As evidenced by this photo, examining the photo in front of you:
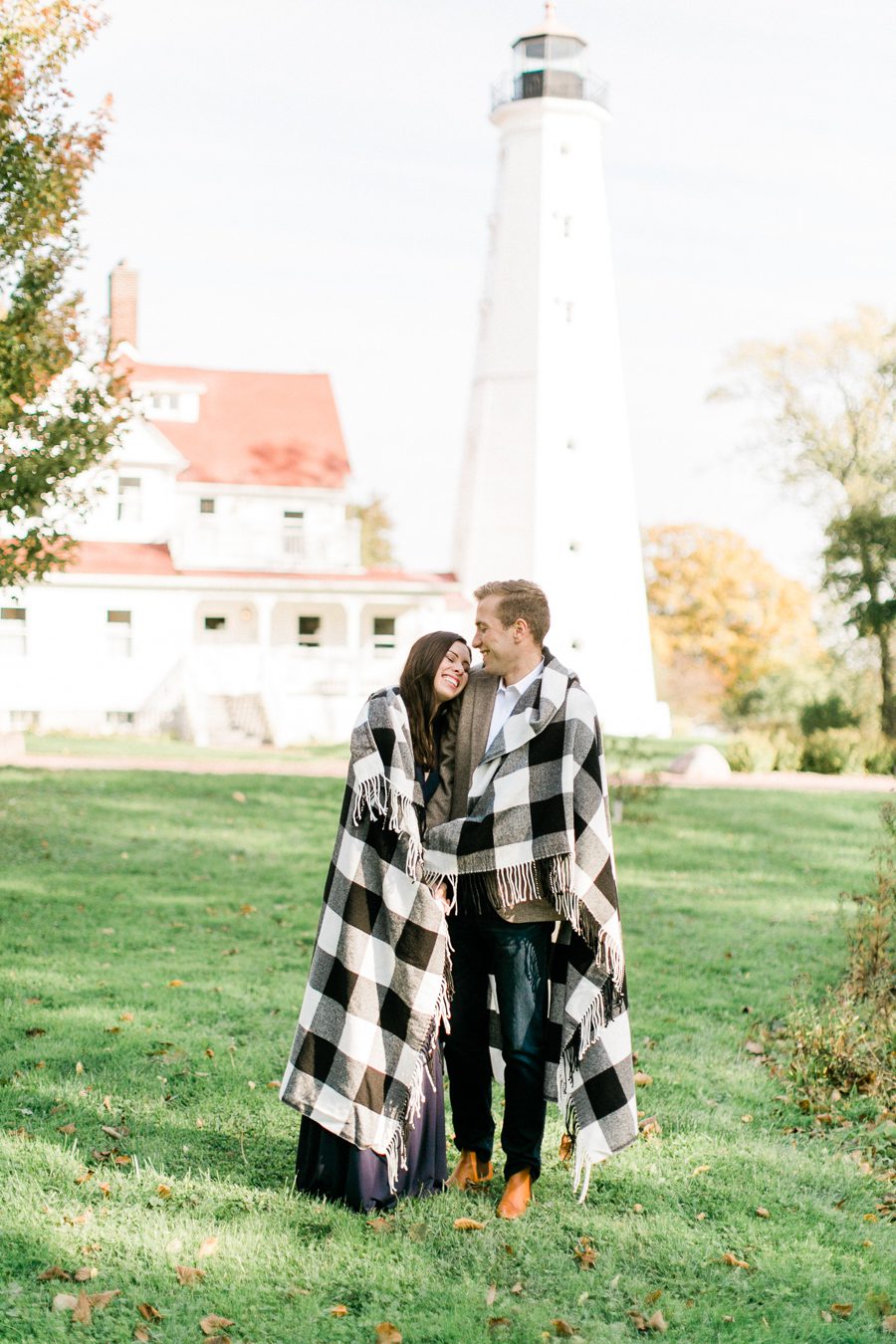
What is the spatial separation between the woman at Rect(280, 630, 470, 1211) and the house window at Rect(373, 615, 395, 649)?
90.9ft

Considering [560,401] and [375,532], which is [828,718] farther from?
[375,532]

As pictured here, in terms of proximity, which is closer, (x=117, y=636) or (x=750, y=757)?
(x=750, y=757)

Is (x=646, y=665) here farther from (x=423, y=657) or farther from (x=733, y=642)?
(x=423, y=657)

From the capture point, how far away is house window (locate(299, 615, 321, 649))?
32.1m

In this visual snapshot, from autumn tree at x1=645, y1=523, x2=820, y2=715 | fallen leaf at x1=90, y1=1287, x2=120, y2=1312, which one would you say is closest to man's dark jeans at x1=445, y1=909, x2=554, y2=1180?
fallen leaf at x1=90, y1=1287, x2=120, y2=1312

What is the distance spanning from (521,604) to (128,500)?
2830 centimetres

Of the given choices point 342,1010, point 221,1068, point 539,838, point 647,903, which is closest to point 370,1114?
point 342,1010

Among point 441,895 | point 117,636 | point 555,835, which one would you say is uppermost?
point 117,636

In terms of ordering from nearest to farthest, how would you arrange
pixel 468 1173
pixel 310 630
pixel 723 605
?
1. pixel 468 1173
2. pixel 310 630
3. pixel 723 605

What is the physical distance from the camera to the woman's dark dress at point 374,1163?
459cm

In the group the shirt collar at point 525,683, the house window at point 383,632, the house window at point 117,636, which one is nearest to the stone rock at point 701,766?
the house window at point 383,632

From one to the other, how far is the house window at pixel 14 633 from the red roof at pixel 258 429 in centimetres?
507

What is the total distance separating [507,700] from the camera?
457cm

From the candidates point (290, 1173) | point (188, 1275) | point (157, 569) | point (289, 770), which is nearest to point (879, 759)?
point (289, 770)
